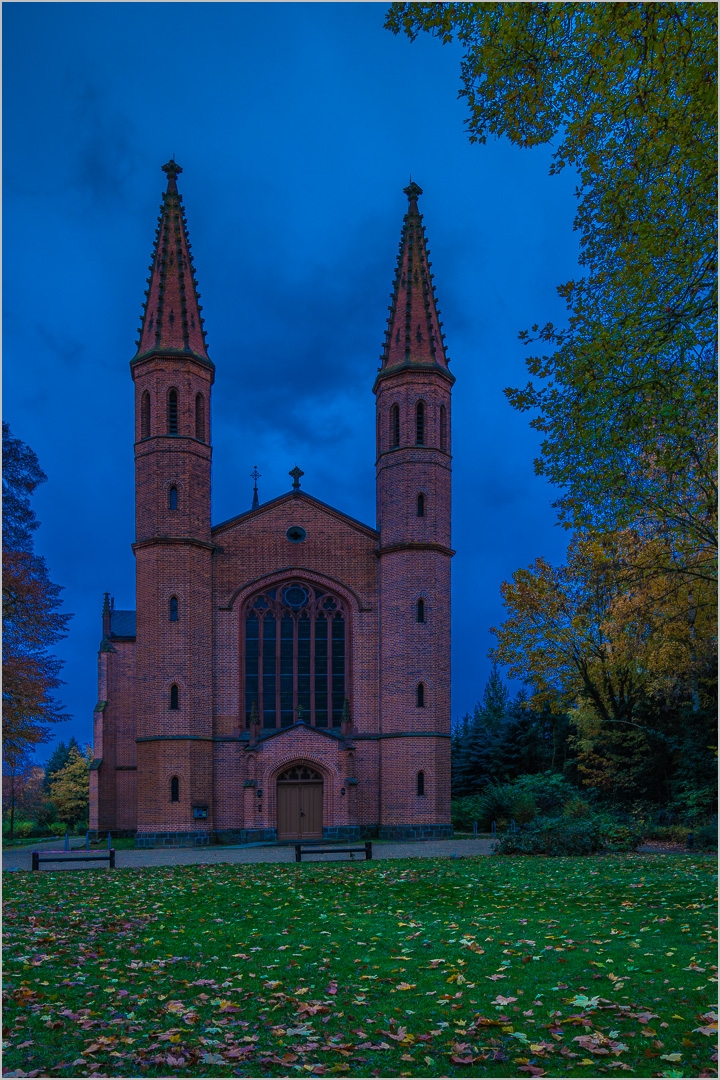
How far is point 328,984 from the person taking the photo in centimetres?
831

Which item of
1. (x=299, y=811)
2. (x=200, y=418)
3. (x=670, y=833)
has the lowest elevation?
(x=299, y=811)

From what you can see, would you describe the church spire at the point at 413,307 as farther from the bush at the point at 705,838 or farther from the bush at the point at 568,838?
the bush at the point at 705,838

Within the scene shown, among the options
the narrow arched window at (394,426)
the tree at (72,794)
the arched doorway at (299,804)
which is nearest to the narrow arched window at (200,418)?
the narrow arched window at (394,426)

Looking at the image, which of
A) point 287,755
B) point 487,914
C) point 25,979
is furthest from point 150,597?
point 25,979

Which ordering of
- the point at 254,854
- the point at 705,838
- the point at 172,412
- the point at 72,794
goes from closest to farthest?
the point at 705,838 < the point at 254,854 < the point at 172,412 < the point at 72,794

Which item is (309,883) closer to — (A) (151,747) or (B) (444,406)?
(A) (151,747)

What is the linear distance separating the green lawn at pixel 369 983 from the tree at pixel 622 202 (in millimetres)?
4660

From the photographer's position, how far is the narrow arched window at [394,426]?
32812 mm

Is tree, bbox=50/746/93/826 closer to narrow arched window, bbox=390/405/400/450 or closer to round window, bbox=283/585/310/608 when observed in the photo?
round window, bbox=283/585/310/608

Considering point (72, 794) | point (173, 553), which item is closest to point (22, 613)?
point (173, 553)

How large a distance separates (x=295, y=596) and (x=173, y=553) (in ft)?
15.5

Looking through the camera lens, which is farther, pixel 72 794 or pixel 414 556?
pixel 72 794

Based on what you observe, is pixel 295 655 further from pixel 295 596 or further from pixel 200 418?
pixel 200 418

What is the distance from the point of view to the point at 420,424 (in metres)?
32.8
